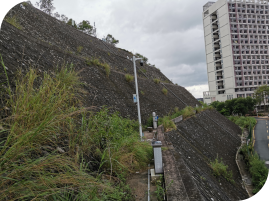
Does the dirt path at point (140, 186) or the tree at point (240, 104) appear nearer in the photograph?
the dirt path at point (140, 186)

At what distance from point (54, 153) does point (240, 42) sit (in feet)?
25.0

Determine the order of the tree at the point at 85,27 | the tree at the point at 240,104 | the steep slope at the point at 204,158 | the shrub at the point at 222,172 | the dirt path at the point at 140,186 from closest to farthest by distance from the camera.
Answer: the dirt path at the point at 140,186 → the steep slope at the point at 204,158 → the shrub at the point at 222,172 → the tree at the point at 240,104 → the tree at the point at 85,27

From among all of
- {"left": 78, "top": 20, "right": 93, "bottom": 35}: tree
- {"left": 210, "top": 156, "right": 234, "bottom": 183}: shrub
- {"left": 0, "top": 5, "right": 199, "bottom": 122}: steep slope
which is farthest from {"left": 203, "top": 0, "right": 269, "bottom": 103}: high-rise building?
{"left": 78, "top": 20, "right": 93, "bottom": 35}: tree

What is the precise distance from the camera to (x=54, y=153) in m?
2.13

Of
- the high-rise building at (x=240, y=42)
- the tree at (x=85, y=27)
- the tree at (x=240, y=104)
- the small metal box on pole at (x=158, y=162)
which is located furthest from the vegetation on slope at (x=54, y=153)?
the tree at (x=85, y=27)

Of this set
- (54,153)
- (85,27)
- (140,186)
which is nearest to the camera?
(54,153)

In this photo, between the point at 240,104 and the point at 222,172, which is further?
the point at 240,104

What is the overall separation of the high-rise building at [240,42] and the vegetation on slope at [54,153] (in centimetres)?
557

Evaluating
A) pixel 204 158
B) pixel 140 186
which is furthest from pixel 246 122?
pixel 140 186

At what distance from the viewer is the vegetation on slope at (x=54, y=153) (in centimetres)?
141

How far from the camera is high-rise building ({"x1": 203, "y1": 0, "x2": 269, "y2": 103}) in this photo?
6.54m

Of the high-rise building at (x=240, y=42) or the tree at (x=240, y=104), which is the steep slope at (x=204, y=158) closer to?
the tree at (x=240, y=104)

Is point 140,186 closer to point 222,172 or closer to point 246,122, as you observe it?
point 222,172

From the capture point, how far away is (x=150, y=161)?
12.5 feet
